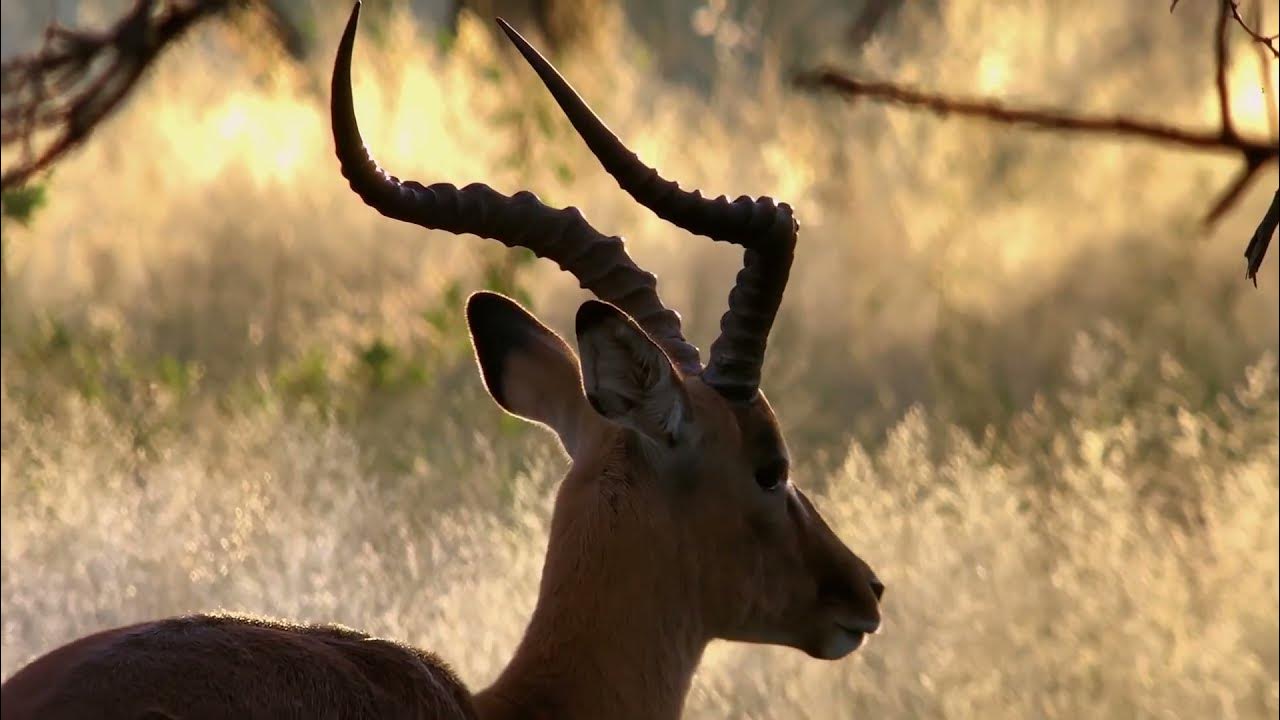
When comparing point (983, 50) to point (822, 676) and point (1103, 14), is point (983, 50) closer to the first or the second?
point (1103, 14)

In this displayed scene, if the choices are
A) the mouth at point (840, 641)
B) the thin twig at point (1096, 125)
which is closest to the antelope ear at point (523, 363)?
the mouth at point (840, 641)

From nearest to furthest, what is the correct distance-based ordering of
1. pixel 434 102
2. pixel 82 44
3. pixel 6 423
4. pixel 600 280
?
pixel 600 280 < pixel 82 44 < pixel 6 423 < pixel 434 102

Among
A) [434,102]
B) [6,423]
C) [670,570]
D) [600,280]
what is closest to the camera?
[670,570]

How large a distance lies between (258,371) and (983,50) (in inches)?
190

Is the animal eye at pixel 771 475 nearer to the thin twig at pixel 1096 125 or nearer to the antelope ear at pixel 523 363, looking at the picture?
the antelope ear at pixel 523 363

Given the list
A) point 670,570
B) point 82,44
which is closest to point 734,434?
point 670,570

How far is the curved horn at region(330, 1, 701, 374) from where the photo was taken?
127 inches

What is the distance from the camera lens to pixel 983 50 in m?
11.9

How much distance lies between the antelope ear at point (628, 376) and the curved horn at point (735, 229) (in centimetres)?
12

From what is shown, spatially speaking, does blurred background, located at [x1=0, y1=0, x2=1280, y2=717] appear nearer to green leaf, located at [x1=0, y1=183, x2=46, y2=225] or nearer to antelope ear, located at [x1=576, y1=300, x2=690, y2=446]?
green leaf, located at [x1=0, y1=183, x2=46, y2=225]

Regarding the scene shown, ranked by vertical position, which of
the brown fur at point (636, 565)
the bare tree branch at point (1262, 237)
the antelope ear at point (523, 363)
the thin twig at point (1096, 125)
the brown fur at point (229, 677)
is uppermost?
the thin twig at point (1096, 125)

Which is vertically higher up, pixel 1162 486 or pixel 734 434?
pixel 1162 486

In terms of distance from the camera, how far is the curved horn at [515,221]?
324cm

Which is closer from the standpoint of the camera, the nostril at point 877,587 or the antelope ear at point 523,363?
the nostril at point 877,587
